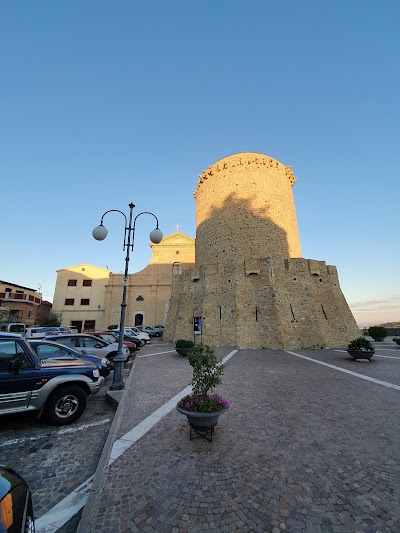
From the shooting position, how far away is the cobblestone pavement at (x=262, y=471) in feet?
8.11

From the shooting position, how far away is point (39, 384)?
478 cm

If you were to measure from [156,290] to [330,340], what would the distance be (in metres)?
22.5

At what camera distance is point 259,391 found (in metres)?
6.70

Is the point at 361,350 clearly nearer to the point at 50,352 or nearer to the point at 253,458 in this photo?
the point at 253,458

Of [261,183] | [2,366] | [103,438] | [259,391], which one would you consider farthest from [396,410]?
[261,183]

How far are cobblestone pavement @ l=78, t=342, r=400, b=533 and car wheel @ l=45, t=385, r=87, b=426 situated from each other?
0.94 metres

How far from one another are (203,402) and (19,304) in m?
35.3

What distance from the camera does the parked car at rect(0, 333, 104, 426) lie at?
14.7 ft

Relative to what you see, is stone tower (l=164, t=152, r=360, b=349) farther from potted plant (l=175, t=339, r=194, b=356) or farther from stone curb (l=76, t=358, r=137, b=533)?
stone curb (l=76, t=358, r=137, b=533)

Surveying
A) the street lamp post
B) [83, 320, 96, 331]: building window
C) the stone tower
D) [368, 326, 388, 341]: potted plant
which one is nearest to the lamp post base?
the street lamp post

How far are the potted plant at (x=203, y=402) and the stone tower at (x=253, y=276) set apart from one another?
37.6ft

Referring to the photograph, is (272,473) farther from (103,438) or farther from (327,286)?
(327,286)

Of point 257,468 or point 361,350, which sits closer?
point 257,468

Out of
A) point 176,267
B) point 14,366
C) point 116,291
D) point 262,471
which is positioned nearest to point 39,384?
point 14,366
